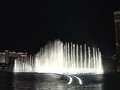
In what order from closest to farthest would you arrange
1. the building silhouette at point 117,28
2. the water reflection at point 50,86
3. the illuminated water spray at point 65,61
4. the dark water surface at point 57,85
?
the water reflection at point 50,86 → the dark water surface at point 57,85 → the illuminated water spray at point 65,61 → the building silhouette at point 117,28

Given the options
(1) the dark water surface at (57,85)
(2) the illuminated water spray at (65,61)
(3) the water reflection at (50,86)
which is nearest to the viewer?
(3) the water reflection at (50,86)

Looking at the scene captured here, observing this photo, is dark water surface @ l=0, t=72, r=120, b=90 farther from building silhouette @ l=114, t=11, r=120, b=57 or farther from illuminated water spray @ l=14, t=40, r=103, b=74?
building silhouette @ l=114, t=11, r=120, b=57

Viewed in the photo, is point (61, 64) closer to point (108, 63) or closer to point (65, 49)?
point (65, 49)

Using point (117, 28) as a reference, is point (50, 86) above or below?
below

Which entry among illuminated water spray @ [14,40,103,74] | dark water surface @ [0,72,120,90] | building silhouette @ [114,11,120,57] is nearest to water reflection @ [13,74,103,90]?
dark water surface @ [0,72,120,90]

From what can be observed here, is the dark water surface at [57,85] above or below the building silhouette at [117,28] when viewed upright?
below

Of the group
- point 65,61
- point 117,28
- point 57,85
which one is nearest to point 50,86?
point 57,85

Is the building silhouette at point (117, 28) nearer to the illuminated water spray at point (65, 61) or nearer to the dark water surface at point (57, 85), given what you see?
the illuminated water spray at point (65, 61)

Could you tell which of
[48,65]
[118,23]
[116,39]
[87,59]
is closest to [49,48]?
[48,65]

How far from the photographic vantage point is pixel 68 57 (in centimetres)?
6825

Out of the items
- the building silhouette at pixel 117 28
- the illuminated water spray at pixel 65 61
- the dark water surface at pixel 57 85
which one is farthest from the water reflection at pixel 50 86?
the building silhouette at pixel 117 28

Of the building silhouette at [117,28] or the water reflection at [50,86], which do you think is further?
the building silhouette at [117,28]

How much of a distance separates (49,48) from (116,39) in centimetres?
7272

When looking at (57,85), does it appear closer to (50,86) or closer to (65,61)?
(50,86)
